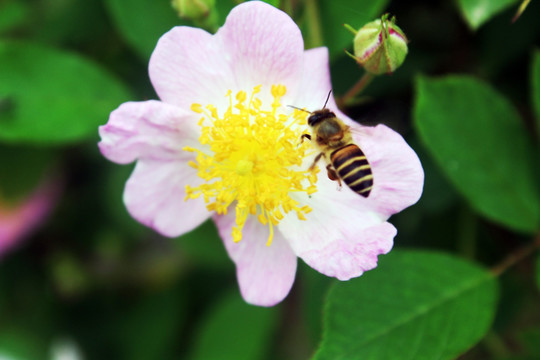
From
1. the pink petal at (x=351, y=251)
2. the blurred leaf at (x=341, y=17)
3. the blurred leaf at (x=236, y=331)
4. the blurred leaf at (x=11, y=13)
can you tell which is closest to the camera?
the pink petal at (x=351, y=251)

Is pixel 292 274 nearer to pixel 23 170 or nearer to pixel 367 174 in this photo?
pixel 367 174

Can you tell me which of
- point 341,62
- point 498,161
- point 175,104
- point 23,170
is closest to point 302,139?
point 175,104

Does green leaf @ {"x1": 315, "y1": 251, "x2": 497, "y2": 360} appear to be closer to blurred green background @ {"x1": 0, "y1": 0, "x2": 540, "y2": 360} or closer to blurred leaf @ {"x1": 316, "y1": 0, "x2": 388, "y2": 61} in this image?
blurred green background @ {"x1": 0, "y1": 0, "x2": 540, "y2": 360}

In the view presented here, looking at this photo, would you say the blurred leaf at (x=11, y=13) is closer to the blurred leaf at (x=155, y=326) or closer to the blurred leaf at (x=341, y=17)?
the blurred leaf at (x=341, y=17)

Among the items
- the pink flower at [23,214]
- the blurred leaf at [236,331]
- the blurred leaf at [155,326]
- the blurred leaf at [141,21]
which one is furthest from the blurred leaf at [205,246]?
the blurred leaf at [141,21]

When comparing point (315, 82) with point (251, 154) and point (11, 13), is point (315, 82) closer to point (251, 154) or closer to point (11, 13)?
point (251, 154)

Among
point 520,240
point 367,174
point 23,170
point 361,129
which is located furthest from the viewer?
point 23,170
